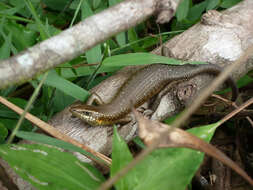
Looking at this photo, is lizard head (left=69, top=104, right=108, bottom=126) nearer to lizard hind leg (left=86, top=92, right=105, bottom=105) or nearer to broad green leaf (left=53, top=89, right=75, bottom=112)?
lizard hind leg (left=86, top=92, right=105, bottom=105)

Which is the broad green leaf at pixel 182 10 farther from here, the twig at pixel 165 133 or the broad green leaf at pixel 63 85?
the twig at pixel 165 133

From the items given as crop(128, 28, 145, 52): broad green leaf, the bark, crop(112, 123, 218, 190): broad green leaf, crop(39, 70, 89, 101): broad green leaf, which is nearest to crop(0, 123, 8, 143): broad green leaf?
the bark

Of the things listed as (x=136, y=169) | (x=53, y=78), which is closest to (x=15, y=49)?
(x=53, y=78)

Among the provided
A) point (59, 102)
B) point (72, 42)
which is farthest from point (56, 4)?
point (72, 42)

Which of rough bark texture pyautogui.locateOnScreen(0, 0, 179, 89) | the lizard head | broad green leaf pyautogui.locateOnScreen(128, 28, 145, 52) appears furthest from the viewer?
broad green leaf pyautogui.locateOnScreen(128, 28, 145, 52)

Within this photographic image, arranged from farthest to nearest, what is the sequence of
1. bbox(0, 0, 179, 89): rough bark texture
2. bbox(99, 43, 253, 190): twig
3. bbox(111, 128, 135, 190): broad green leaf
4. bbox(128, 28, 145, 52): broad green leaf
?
bbox(128, 28, 145, 52): broad green leaf
bbox(111, 128, 135, 190): broad green leaf
bbox(0, 0, 179, 89): rough bark texture
bbox(99, 43, 253, 190): twig

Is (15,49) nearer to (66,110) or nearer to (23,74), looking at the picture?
(66,110)
